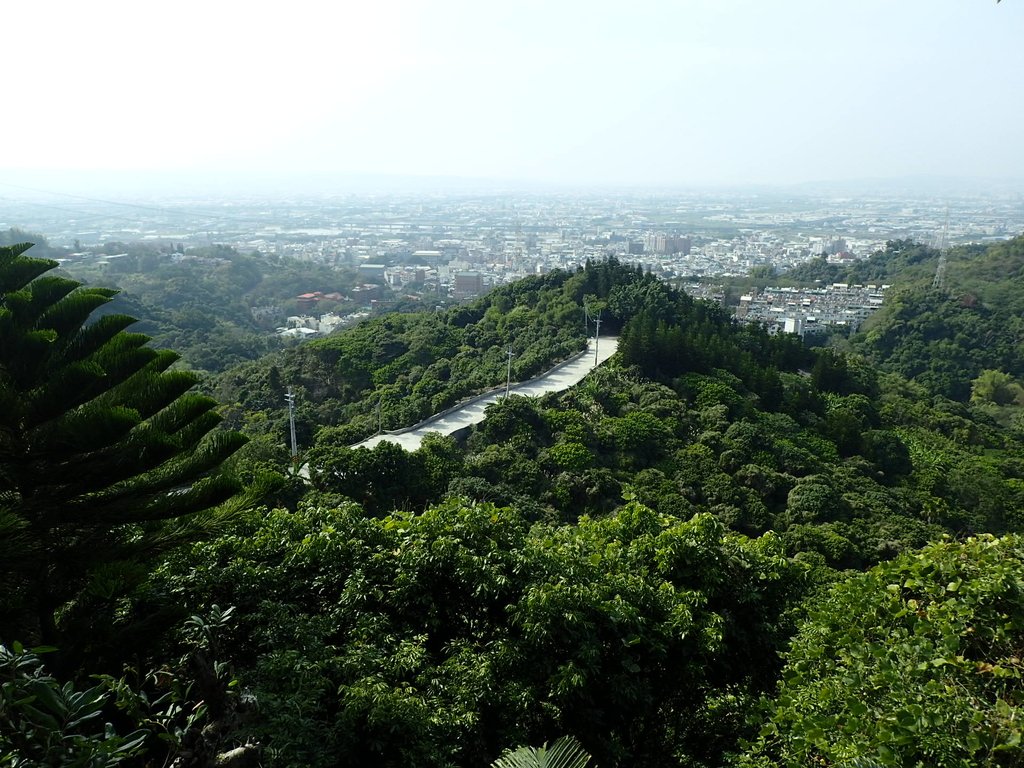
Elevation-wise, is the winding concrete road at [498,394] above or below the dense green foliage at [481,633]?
below

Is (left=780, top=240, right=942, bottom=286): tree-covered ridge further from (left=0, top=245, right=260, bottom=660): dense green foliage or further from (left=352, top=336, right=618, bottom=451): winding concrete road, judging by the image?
(left=0, top=245, right=260, bottom=660): dense green foliage

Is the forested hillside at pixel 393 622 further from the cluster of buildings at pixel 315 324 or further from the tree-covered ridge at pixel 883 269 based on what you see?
the tree-covered ridge at pixel 883 269

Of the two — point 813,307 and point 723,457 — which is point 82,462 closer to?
point 723,457

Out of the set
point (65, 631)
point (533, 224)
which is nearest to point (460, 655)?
point (65, 631)

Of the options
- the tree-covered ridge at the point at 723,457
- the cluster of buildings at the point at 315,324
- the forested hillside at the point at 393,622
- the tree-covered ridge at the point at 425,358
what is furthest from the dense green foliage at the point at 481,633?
the cluster of buildings at the point at 315,324

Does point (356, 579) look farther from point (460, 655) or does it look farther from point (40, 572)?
point (40, 572)

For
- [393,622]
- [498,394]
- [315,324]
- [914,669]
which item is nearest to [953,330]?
[498,394]

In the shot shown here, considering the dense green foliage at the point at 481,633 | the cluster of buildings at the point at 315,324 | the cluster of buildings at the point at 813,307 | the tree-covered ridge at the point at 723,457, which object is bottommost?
the cluster of buildings at the point at 315,324

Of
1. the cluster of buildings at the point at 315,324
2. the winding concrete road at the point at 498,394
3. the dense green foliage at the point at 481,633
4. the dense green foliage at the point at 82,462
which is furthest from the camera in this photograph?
the cluster of buildings at the point at 315,324
